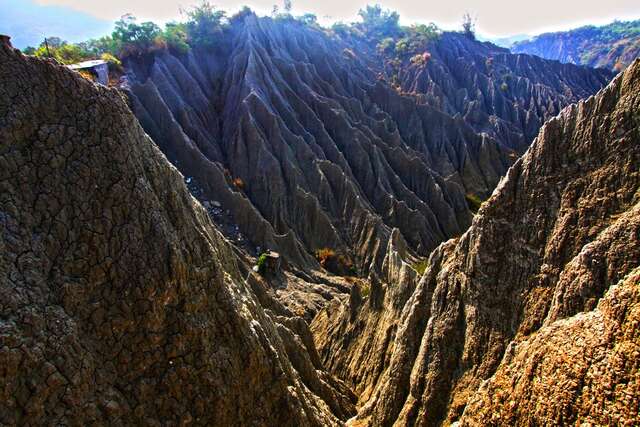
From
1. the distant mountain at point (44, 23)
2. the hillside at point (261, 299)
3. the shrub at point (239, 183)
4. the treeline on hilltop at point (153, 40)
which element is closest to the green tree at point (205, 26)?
the treeline on hilltop at point (153, 40)

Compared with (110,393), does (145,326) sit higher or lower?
higher

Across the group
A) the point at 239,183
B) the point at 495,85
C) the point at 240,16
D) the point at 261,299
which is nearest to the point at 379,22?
the point at 495,85

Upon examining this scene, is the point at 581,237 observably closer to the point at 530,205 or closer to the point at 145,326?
the point at 530,205

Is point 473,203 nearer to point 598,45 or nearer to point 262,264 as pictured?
point 262,264

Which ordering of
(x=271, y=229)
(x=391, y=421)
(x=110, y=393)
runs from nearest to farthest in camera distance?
(x=110, y=393) → (x=391, y=421) → (x=271, y=229)

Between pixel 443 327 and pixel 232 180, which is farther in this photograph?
pixel 232 180

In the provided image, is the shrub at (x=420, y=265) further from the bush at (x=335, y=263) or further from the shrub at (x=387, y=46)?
the shrub at (x=387, y=46)

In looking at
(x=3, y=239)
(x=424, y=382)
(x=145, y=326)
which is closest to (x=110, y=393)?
(x=145, y=326)
